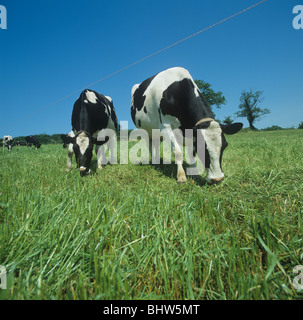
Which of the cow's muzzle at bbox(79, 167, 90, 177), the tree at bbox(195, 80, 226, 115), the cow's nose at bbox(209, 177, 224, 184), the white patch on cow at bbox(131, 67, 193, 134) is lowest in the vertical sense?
the cow's nose at bbox(209, 177, 224, 184)

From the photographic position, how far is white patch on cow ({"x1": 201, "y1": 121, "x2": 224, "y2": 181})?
8.84 feet

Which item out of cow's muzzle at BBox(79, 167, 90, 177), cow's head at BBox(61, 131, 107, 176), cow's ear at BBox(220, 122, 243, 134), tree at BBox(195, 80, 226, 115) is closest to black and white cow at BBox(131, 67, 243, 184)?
cow's ear at BBox(220, 122, 243, 134)

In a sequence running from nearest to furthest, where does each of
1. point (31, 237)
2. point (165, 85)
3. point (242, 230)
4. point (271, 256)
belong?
point (271, 256) < point (31, 237) < point (242, 230) < point (165, 85)

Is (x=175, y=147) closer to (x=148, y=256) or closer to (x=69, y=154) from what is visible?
(x=148, y=256)

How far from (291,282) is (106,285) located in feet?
2.95

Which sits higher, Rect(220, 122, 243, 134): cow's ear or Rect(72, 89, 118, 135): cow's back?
Rect(72, 89, 118, 135): cow's back

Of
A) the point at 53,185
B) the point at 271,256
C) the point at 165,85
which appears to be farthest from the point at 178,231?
the point at 165,85

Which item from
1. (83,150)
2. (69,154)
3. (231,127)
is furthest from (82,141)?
(231,127)

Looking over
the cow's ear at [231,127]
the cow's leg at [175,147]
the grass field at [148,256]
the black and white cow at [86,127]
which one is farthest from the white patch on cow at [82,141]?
the cow's ear at [231,127]

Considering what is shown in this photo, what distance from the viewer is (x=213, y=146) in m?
2.79

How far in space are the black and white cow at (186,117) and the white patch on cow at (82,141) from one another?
1.77m

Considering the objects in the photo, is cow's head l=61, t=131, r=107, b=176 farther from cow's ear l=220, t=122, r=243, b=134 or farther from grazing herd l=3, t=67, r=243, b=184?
cow's ear l=220, t=122, r=243, b=134

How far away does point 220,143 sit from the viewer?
2803mm
